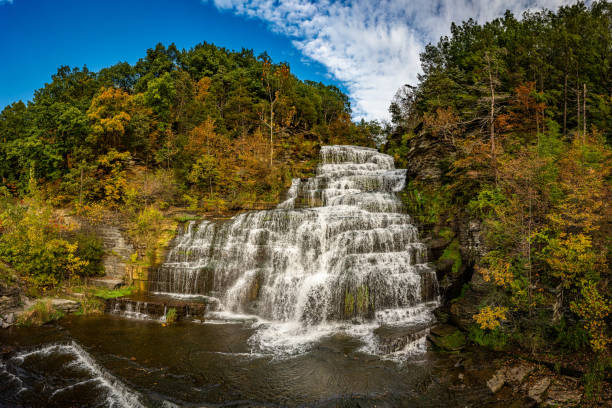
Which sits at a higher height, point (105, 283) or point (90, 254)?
point (90, 254)

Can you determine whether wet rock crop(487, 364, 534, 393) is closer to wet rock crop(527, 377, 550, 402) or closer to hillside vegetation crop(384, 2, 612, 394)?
wet rock crop(527, 377, 550, 402)

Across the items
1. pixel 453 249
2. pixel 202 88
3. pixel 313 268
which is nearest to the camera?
pixel 453 249

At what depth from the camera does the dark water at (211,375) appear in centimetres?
741

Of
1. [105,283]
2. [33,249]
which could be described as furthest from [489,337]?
[33,249]

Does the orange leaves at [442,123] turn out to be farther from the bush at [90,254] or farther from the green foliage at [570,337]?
the bush at [90,254]

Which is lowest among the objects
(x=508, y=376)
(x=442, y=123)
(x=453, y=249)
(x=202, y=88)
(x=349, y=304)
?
(x=508, y=376)

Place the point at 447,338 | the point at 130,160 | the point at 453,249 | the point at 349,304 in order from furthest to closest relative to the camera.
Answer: the point at 130,160
the point at 453,249
the point at 349,304
the point at 447,338

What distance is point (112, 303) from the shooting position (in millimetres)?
14141

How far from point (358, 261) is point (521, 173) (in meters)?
7.03

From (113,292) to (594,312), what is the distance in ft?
61.6

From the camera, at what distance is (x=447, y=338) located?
32.1ft

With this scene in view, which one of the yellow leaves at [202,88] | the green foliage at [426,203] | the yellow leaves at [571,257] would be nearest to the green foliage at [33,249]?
the green foliage at [426,203]

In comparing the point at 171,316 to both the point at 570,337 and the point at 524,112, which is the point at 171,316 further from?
the point at 524,112

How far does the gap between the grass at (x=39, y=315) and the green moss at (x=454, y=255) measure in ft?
57.4
